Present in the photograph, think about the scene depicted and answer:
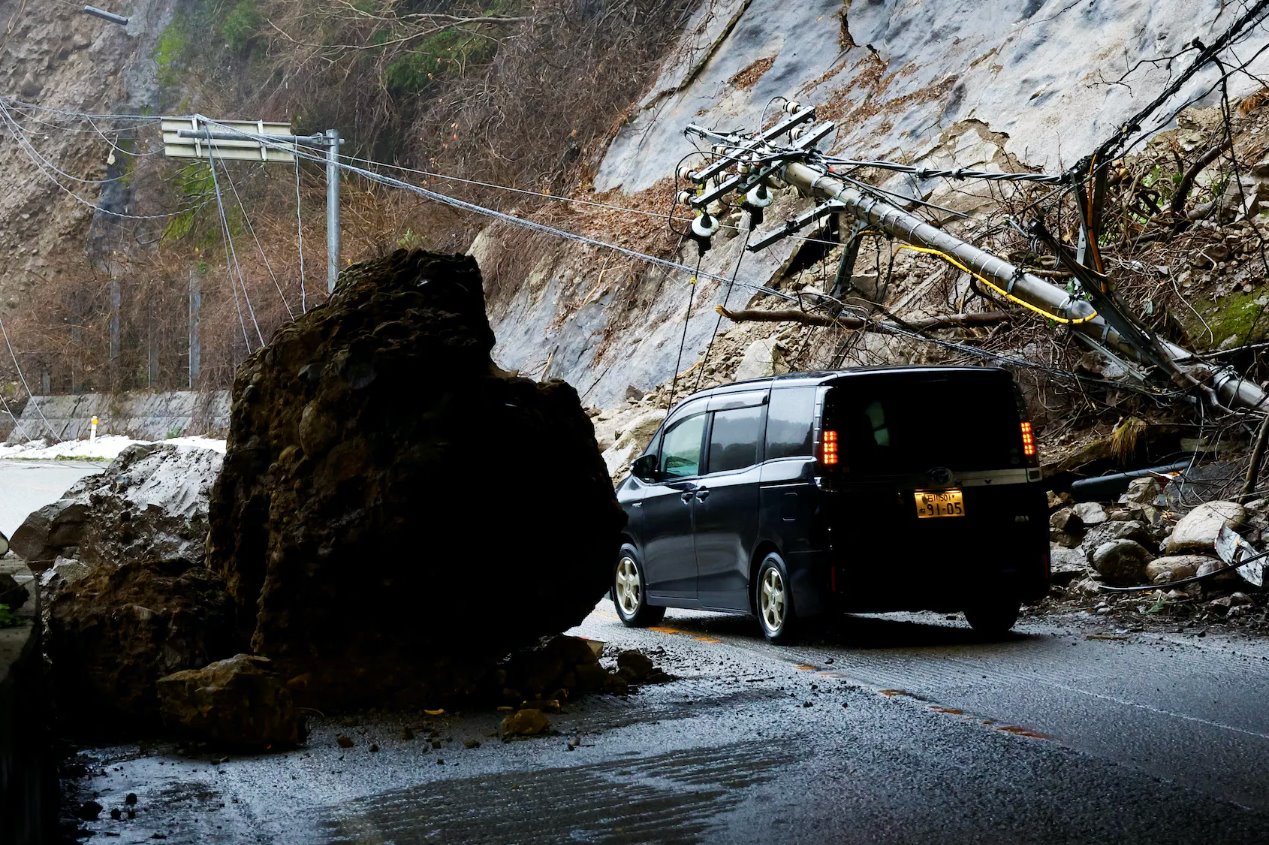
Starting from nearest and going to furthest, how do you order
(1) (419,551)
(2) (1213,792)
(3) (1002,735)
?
(2) (1213,792)
(3) (1002,735)
(1) (419,551)

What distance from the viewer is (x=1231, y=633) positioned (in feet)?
33.4

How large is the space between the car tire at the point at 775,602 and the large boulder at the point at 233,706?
4.11 metres

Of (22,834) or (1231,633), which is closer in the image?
(22,834)

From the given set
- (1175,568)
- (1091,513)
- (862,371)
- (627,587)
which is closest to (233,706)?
(862,371)

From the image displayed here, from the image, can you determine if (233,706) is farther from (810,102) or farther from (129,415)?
(129,415)

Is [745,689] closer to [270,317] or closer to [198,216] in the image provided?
[270,317]

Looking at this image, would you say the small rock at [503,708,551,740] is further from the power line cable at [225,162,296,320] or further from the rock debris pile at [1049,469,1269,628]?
the power line cable at [225,162,296,320]

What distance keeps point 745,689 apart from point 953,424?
2.85 metres

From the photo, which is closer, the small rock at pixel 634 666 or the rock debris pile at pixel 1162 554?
the small rock at pixel 634 666

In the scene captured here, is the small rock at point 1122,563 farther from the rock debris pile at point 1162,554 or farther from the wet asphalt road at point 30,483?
the wet asphalt road at point 30,483

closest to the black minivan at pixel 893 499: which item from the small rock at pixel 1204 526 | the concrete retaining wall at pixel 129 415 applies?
the small rock at pixel 1204 526

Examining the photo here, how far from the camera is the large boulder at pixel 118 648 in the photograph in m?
7.58

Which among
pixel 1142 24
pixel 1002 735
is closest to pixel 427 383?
pixel 1002 735

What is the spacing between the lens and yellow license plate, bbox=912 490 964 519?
1013 centimetres
